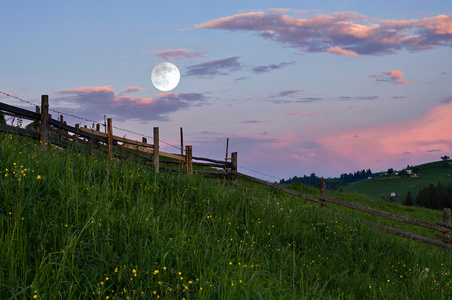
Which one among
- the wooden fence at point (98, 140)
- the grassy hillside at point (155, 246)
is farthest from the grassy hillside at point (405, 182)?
the grassy hillside at point (155, 246)

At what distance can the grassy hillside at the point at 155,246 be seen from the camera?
3.54 meters

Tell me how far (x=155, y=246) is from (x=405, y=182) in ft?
449

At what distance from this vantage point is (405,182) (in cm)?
12444

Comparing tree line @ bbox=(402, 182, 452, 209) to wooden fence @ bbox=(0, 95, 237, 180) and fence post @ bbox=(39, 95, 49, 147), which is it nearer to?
wooden fence @ bbox=(0, 95, 237, 180)

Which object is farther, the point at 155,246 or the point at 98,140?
the point at 98,140

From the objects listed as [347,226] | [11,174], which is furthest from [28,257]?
A: [347,226]

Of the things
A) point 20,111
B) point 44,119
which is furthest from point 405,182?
point 20,111

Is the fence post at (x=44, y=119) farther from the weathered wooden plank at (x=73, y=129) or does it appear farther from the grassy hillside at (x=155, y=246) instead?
the grassy hillside at (x=155, y=246)

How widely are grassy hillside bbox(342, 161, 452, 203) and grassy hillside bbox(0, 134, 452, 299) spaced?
4383 inches

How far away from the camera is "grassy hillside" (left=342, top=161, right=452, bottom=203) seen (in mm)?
112113

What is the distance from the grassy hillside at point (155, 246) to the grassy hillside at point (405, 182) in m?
111

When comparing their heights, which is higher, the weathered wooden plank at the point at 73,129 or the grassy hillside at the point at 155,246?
the weathered wooden plank at the point at 73,129

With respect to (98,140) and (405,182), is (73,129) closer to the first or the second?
(98,140)

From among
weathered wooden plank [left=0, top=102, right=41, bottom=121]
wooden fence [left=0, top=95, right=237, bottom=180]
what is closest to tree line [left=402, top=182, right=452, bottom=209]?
wooden fence [left=0, top=95, right=237, bottom=180]
